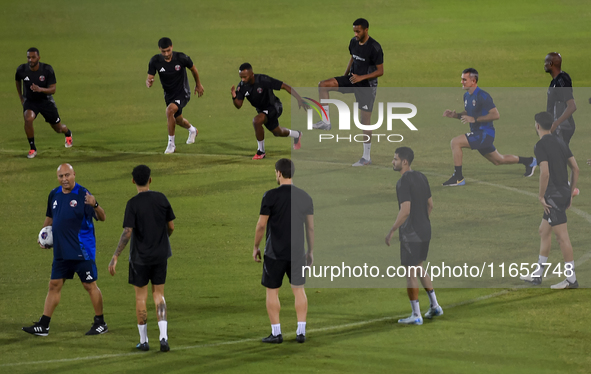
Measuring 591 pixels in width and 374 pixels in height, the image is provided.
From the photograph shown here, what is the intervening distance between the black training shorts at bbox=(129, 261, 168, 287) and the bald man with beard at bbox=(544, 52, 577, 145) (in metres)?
8.14

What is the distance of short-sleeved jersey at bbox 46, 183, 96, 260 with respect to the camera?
1032cm

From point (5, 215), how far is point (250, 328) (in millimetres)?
7797

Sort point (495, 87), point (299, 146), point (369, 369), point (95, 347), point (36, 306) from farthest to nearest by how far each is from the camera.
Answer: point (495, 87)
point (299, 146)
point (36, 306)
point (95, 347)
point (369, 369)

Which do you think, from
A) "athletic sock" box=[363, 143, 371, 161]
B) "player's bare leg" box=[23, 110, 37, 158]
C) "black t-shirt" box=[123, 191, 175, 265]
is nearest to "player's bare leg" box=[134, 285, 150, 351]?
"black t-shirt" box=[123, 191, 175, 265]

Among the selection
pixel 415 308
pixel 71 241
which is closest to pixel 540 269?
pixel 415 308

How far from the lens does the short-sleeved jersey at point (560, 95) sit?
597 inches

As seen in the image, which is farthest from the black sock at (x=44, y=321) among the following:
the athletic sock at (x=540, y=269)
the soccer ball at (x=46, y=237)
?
the athletic sock at (x=540, y=269)

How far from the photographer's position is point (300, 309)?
9914 millimetres

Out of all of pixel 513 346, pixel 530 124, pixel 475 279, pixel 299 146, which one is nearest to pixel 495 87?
pixel 530 124

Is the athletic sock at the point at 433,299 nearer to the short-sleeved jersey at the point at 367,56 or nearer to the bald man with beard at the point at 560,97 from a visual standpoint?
the bald man with beard at the point at 560,97

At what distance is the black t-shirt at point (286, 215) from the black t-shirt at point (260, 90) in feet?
30.2

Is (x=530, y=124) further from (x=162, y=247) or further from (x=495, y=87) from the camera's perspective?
(x=162, y=247)

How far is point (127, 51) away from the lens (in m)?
35.9

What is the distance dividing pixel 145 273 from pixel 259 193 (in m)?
7.65
